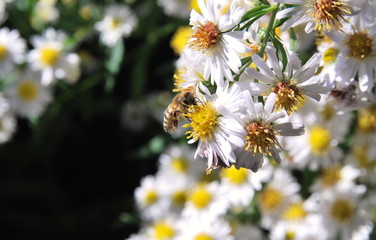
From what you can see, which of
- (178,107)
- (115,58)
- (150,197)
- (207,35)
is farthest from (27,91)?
(207,35)

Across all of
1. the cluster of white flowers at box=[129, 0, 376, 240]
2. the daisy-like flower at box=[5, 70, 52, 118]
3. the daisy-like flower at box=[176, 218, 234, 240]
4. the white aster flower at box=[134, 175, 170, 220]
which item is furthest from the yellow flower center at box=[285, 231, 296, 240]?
the daisy-like flower at box=[5, 70, 52, 118]

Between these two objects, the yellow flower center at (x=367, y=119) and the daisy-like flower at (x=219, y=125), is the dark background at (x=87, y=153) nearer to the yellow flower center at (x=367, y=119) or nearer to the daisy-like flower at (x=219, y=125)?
the yellow flower center at (x=367, y=119)

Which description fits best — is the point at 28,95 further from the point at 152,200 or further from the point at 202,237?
the point at 202,237

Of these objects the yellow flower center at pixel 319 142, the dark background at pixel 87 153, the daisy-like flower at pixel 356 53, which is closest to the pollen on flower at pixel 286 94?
the daisy-like flower at pixel 356 53

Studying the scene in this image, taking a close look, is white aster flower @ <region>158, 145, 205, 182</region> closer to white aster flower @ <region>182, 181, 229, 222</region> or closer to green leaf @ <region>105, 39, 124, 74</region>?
white aster flower @ <region>182, 181, 229, 222</region>

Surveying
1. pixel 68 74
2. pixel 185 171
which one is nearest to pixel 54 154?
pixel 68 74

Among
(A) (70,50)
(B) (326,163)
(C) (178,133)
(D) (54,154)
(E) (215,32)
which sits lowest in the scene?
(E) (215,32)

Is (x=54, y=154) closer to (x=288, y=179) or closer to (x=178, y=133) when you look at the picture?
(x=178, y=133)
